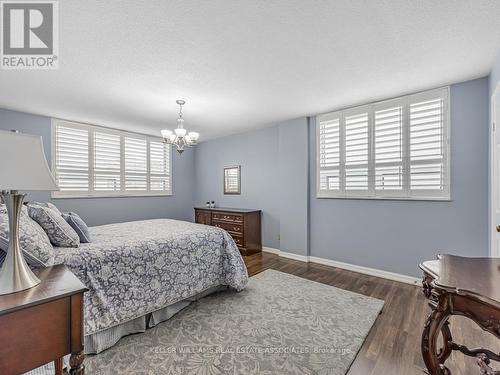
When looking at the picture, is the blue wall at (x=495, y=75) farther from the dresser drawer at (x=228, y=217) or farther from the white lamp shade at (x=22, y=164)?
the dresser drawer at (x=228, y=217)

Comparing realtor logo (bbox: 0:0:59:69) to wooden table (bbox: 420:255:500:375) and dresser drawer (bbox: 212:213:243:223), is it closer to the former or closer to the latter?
wooden table (bbox: 420:255:500:375)

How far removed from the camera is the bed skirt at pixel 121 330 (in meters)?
1.62

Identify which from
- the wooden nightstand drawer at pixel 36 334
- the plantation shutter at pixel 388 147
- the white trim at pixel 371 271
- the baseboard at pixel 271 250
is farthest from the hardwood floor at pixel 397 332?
the wooden nightstand drawer at pixel 36 334

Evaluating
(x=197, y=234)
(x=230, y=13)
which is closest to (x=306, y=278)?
(x=197, y=234)

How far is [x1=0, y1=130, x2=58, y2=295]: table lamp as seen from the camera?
1.02m

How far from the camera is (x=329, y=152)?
3854 millimetres

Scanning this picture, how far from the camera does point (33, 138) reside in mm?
1138

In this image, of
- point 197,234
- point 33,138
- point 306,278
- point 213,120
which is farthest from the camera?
point 213,120

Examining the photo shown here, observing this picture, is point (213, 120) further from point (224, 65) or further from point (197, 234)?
point (197, 234)

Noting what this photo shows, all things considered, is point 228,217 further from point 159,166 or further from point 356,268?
point 356,268

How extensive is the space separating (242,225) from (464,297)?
3.62m

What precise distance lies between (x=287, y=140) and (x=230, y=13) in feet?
9.16

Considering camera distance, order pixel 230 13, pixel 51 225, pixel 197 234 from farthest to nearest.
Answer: pixel 197 234
pixel 51 225
pixel 230 13

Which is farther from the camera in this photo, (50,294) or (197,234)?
(197,234)
